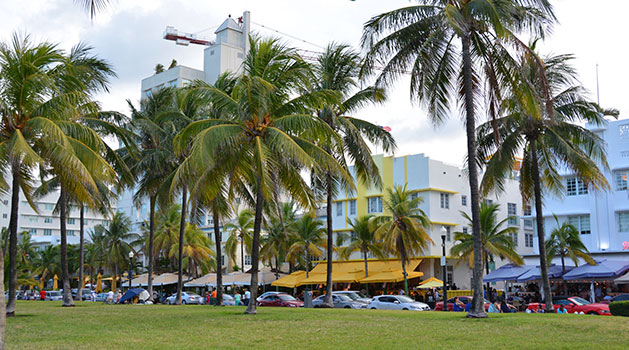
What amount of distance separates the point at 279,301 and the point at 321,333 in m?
24.1

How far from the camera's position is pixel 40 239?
105125 millimetres

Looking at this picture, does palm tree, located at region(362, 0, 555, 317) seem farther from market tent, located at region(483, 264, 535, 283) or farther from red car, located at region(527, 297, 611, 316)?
market tent, located at region(483, 264, 535, 283)

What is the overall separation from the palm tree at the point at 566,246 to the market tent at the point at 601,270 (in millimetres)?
1411

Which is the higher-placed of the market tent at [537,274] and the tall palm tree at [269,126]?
the tall palm tree at [269,126]

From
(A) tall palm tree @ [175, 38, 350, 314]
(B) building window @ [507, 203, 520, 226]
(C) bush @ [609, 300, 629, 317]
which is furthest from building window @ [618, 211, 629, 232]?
(A) tall palm tree @ [175, 38, 350, 314]

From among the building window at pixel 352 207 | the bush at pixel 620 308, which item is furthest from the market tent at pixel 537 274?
the bush at pixel 620 308

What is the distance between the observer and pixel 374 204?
54625 millimetres

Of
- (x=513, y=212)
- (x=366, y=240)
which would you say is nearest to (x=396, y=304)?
(x=366, y=240)

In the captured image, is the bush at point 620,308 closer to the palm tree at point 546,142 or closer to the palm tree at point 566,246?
the palm tree at point 546,142

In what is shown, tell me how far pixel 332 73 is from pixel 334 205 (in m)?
28.3

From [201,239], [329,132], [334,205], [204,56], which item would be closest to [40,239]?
[204,56]

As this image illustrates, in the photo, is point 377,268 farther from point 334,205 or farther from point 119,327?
point 119,327

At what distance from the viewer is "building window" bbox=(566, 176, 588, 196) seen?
44406mm

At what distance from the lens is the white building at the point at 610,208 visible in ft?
137
